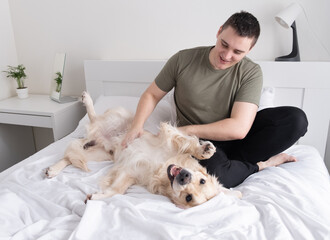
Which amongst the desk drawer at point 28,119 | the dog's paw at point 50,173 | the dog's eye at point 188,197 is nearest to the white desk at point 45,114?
the desk drawer at point 28,119

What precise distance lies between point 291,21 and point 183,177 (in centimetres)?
129

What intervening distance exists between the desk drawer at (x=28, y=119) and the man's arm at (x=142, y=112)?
97 centimetres

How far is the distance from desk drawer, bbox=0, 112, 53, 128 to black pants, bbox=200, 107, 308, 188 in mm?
1413

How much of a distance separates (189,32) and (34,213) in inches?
65.0

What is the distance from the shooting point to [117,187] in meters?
1.29

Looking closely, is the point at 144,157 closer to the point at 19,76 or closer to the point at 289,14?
the point at 289,14

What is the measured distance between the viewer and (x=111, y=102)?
2.17 meters

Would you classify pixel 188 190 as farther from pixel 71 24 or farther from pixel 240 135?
pixel 71 24

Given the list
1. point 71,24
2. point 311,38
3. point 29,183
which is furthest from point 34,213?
point 311,38

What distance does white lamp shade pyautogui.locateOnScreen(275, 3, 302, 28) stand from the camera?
1753 millimetres

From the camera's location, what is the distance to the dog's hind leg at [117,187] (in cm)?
120

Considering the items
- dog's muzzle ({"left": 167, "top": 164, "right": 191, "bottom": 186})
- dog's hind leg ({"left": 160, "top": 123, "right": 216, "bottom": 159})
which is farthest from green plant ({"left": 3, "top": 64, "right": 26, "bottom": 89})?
dog's muzzle ({"left": 167, "top": 164, "right": 191, "bottom": 186})

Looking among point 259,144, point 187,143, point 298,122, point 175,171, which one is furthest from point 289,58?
point 175,171

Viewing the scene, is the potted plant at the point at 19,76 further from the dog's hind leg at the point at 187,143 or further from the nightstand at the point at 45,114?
the dog's hind leg at the point at 187,143
